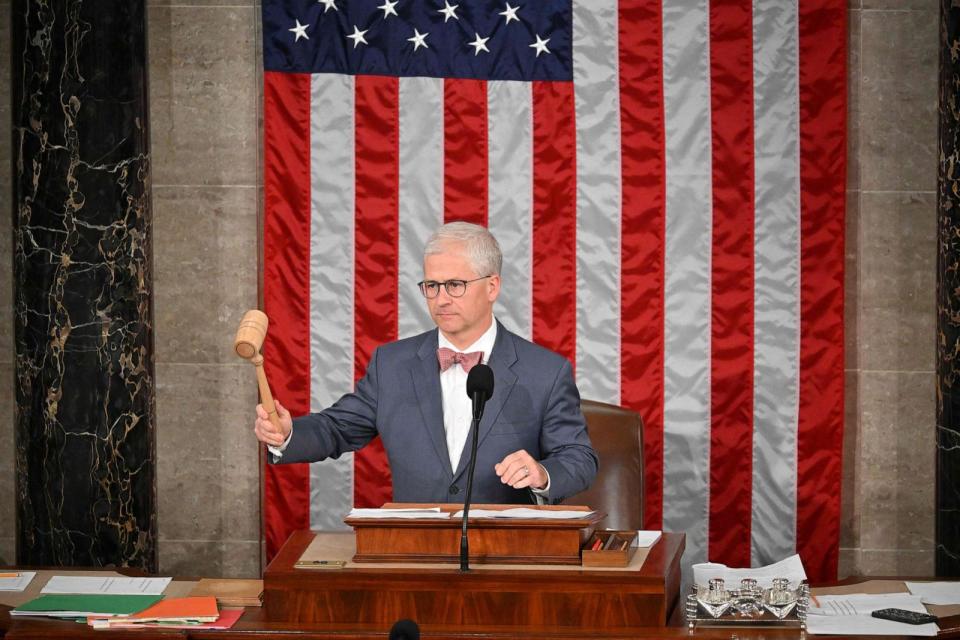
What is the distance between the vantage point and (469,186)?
540 cm

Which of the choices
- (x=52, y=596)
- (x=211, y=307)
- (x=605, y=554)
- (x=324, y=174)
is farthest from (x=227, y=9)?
(x=605, y=554)

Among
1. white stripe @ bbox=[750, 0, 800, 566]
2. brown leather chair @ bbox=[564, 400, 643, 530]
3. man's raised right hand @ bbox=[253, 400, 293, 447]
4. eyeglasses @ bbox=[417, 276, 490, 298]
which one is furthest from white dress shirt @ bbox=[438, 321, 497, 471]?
white stripe @ bbox=[750, 0, 800, 566]

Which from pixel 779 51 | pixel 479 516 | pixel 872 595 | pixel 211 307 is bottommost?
pixel 872 595

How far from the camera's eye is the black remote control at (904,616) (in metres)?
3.09

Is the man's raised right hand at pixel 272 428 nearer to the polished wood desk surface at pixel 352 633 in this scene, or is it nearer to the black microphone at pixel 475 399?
the polished wood desk surface at pixel 352 633

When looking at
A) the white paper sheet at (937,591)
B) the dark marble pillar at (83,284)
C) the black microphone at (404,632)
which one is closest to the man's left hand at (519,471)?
the white paper sheet at (937,591)

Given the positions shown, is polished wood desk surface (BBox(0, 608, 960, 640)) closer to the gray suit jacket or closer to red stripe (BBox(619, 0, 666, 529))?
the gray suit jacket

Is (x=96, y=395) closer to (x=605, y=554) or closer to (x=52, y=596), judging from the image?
(x=52, y=596)

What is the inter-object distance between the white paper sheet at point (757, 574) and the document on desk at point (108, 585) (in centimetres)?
153

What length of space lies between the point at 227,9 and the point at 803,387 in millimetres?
3089

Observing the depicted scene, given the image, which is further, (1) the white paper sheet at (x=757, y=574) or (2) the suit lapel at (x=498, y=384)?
(2) the suit lapel at (x=498, y=384)

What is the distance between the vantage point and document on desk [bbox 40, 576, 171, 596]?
11.0ft

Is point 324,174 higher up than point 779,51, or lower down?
lower down

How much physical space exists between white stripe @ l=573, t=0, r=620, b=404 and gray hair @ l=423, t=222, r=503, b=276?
1759mm
